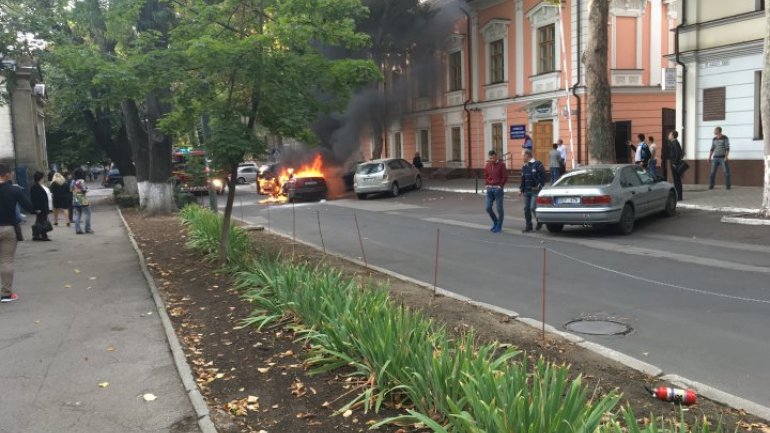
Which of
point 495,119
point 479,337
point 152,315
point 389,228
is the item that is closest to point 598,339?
point 479,337

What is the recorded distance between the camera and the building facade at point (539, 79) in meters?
24.4

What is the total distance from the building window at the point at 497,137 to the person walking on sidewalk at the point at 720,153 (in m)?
11.9

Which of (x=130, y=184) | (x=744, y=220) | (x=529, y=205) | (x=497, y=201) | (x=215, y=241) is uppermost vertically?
(x=130, y=184)

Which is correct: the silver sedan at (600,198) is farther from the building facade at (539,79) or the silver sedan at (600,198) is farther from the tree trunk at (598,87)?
the building facade at (539,79)

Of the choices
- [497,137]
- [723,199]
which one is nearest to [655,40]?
[497,137]

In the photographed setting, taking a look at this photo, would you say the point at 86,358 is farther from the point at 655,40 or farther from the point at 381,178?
the point at 655,40

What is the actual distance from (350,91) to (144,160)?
13.0 metres

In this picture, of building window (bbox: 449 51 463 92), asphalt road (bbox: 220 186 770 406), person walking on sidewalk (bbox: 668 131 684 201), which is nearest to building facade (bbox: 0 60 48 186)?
asphalt road (bbox: 220 186 770 406)

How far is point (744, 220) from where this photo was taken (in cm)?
1246

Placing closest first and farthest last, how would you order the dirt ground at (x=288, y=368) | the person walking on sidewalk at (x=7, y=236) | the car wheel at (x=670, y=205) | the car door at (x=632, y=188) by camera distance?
1. the dirt ground at (x=288, y=368)
2. the person walking on sidewalk at (x=7, y=236)
3. the car door at (x=632, y=188)
4. the car wheel at (x=670, y=205)

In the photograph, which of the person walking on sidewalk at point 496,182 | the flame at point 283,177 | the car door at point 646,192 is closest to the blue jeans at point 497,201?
the person walking on sidewalk at point 496,182

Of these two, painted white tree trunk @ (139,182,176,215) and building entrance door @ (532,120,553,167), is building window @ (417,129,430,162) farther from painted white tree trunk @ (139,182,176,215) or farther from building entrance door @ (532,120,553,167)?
painted white tree trunk @ (139,182,176,215)

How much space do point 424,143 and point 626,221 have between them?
23.7m

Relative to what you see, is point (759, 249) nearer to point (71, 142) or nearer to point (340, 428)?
point (340, 428)
